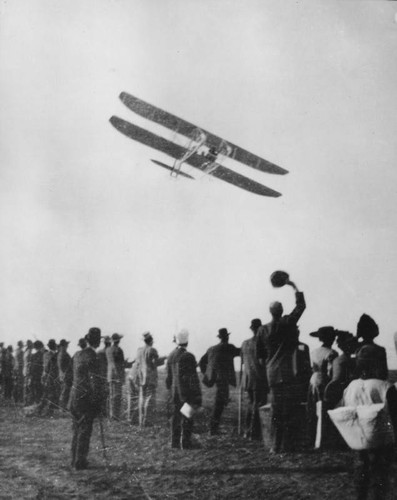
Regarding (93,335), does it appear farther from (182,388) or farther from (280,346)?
(280,346)

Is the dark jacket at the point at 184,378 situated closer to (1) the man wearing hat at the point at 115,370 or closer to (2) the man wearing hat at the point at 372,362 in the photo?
(1) the man wearing hat at the point at 115,370

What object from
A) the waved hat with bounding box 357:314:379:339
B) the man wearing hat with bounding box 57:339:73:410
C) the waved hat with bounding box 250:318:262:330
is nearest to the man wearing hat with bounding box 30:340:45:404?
the man wearing hat with bounding box 57:339:73:410

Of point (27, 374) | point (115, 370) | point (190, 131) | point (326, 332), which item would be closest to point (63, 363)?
point (115, 370)

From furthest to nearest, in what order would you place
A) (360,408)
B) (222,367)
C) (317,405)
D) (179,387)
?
Answer: (222,367) < (179,387) < (317,405) < (360,408)

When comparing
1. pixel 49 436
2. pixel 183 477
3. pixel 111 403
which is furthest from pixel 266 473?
pixel 111 403

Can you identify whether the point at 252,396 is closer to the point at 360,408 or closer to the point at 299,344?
the point at 299,344

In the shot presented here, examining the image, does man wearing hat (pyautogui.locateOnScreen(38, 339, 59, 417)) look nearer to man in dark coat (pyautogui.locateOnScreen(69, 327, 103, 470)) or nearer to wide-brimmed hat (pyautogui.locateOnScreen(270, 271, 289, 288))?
man in dark coat (pyautogui.locateOnScreen(69, 327, 103, 470))

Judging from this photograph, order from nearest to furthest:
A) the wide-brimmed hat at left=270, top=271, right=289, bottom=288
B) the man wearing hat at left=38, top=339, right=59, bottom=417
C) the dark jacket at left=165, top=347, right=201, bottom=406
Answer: the wide-brimmed hat at left=270, top=271, right=289, bottom=288 < the dark jacket at left=165, top=347, right=201, bottom=406 < the man wearing hat at left=38, top=339, right=59, bottom=417
